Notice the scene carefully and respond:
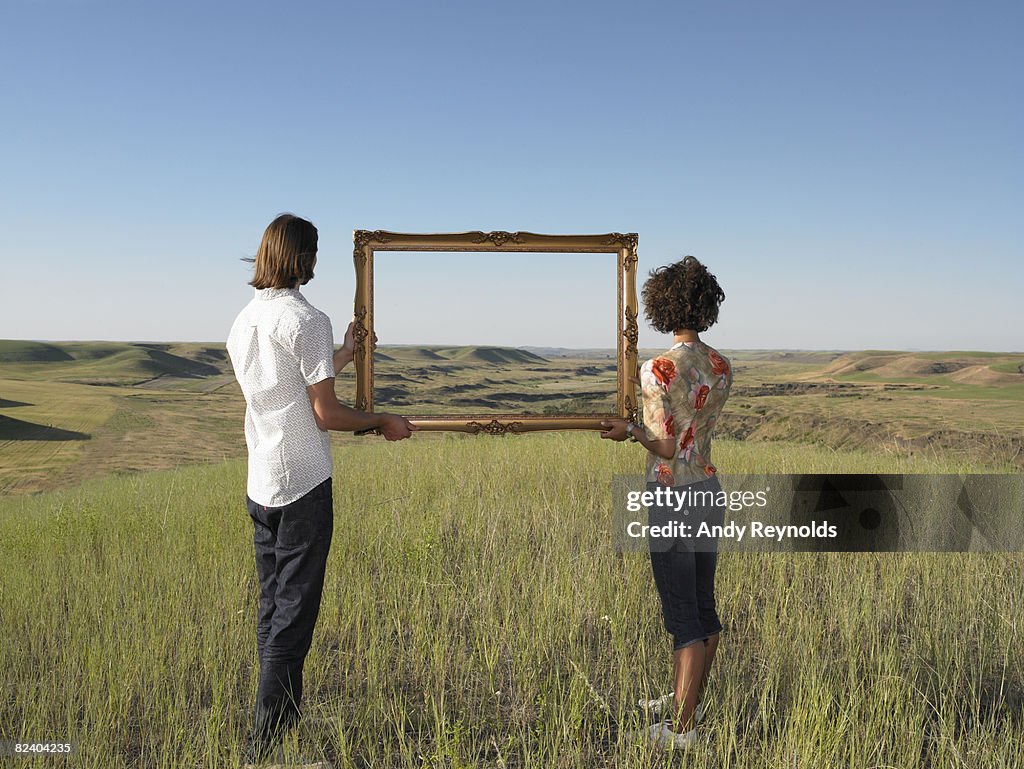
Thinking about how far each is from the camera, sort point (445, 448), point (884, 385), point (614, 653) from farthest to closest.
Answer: point (884, 385), point (445, 448), point (614, 653)

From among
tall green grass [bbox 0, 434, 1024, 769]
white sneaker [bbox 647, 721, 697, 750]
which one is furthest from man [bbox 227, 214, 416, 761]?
white sneaker [bbox 647, 721, 697, 750]

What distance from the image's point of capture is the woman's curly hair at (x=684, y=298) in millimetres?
2676

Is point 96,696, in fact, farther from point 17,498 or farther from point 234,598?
point 17,498

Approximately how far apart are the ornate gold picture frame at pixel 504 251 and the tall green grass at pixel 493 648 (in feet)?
3.87

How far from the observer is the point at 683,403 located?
2.63m

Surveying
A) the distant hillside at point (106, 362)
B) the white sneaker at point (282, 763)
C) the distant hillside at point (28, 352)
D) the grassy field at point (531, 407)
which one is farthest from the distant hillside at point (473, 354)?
the distant hillside at point (28, 352)

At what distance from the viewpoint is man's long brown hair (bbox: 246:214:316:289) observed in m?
2.54

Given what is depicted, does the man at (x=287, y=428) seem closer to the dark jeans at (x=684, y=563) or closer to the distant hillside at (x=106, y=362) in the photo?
the dark jeans at (x=684, y=563)

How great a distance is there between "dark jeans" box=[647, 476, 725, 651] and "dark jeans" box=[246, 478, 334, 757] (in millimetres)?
1358

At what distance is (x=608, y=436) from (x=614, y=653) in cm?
143

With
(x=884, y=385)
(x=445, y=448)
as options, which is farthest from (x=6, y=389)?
(x=884, y=385)

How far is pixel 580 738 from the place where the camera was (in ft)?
9.61

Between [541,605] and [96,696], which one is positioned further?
[541,605]

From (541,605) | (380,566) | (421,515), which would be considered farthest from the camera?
(421,515)
